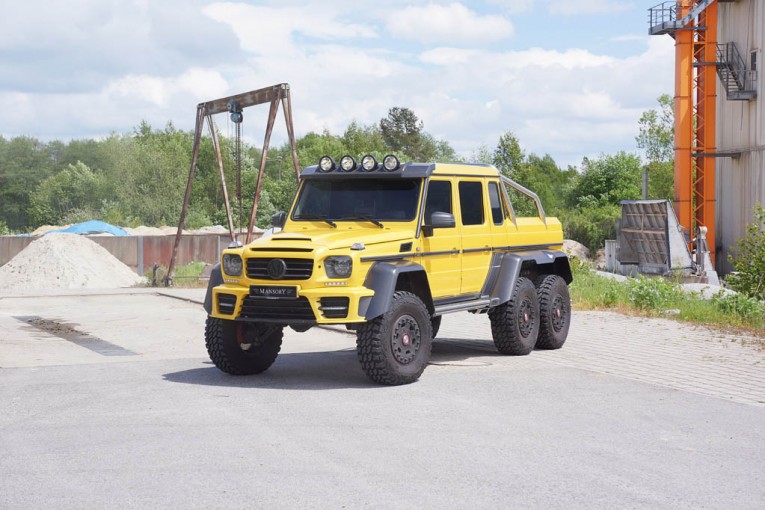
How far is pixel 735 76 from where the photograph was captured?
136 ft

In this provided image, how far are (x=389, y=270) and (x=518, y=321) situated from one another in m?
2.80

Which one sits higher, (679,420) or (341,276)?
(341,276)

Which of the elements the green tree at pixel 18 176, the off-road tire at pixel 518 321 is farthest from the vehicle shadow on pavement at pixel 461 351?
the green tree at pixel 18 176

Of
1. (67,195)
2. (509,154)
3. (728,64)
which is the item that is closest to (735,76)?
(728,64)

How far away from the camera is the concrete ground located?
6.18 m

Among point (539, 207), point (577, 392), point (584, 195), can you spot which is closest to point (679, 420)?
point (577, 392)

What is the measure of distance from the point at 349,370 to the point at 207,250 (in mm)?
32924

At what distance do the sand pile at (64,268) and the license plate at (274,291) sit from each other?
24.4m

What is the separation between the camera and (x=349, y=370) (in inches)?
453

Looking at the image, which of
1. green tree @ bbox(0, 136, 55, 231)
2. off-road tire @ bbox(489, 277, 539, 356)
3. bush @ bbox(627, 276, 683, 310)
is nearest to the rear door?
off-road tire @ bbox(489, 277, 539, 356)

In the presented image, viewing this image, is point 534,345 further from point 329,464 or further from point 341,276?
point 329,464

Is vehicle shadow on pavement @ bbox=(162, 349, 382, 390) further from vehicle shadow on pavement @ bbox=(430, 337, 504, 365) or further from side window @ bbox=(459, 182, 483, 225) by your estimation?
side window @ bbox=(459, 182, 483, 225)

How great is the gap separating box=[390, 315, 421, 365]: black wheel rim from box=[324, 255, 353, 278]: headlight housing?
0.73 metres

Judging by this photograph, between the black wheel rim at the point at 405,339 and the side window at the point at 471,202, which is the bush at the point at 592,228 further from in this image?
the black wheel rim at the point at 405,339
